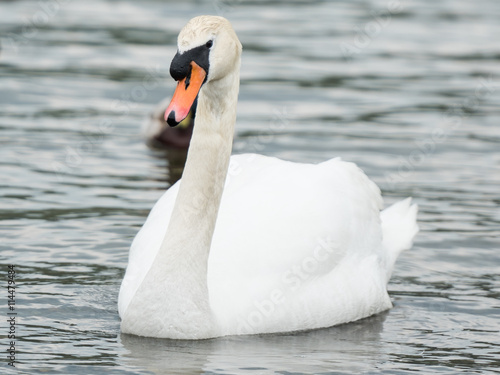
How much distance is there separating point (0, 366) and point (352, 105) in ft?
34.7

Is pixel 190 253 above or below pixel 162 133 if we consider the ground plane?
below

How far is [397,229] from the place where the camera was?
1042cm

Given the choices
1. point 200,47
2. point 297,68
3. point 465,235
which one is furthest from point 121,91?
point 200,47

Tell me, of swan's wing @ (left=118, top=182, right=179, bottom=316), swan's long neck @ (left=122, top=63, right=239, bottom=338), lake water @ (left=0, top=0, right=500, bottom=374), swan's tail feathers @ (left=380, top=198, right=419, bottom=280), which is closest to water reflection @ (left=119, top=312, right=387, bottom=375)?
lake water @ (left=0, top=0, right=500, bottom=374)

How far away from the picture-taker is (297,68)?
65.1 ft

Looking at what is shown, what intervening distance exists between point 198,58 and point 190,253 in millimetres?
1447

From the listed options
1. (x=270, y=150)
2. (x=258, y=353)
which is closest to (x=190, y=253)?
(x=258, y=353)

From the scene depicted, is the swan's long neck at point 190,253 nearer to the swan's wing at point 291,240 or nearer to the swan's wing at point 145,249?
the swan's wing at point 291,240

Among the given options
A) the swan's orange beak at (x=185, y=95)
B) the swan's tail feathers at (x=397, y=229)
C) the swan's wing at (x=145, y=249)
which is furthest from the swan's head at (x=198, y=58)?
the swan's tail feathers at (x=397, y=229)

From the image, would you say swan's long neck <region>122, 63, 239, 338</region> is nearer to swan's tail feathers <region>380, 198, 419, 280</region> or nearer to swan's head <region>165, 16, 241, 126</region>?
swan's head <region>165, 16, 241, 126</region>

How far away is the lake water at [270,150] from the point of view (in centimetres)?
813

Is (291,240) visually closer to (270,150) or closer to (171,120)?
(171,120)

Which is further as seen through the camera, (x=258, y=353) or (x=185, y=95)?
(x=258, y=353)

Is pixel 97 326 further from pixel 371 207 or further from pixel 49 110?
pixel 49 110
